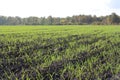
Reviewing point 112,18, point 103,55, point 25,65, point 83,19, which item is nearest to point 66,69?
point 25,65

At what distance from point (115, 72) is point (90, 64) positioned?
0.81m

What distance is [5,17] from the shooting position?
399 feet

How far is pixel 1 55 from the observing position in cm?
821

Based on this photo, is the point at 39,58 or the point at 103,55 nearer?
the point at 39,58

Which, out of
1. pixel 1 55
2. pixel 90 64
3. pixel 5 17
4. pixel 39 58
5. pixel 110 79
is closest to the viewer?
pixel 110 79

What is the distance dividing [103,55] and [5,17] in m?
117

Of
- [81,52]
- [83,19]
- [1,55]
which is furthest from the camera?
[83,19]

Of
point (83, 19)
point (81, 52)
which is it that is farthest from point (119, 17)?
point (81, 52)

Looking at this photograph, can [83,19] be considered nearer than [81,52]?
No

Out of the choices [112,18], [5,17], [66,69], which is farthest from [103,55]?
[5,17]

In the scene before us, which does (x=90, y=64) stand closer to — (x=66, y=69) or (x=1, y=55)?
(x=66, y=69)

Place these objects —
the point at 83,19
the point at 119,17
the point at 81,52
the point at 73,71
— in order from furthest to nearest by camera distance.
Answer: the point at 83,19
the point at 119,17
the point at 81,52
the point at 73,71

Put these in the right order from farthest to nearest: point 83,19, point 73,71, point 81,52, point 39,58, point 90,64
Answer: point 83,19 → point 81,52 → point 39,58 → point 90,64 → point 73,71

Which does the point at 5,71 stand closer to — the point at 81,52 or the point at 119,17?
the point at 81,52
